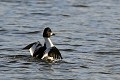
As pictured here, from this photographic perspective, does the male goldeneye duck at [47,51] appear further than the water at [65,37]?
Yes

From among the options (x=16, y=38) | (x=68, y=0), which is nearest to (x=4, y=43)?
(x=16, y=38)

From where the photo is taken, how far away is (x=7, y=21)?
2317cm

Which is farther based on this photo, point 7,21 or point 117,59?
point 7,21

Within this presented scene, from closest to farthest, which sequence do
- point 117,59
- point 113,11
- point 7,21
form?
1. point 117,59
2. point 7,21
3. point 113,11

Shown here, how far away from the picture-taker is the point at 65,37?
2048 cm

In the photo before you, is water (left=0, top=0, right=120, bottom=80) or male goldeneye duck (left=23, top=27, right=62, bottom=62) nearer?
water (left=0, top=0, right=120, bottom=80)

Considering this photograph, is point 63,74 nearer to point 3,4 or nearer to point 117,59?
point 117,59

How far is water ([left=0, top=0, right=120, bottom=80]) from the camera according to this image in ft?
49.5

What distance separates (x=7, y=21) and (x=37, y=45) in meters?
6.12

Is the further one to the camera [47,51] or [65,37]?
[65,37]

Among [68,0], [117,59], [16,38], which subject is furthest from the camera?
[68,0]

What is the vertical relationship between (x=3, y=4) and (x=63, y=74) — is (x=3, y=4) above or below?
above

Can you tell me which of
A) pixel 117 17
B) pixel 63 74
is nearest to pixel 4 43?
pixel 63 74

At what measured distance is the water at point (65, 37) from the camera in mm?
15086
